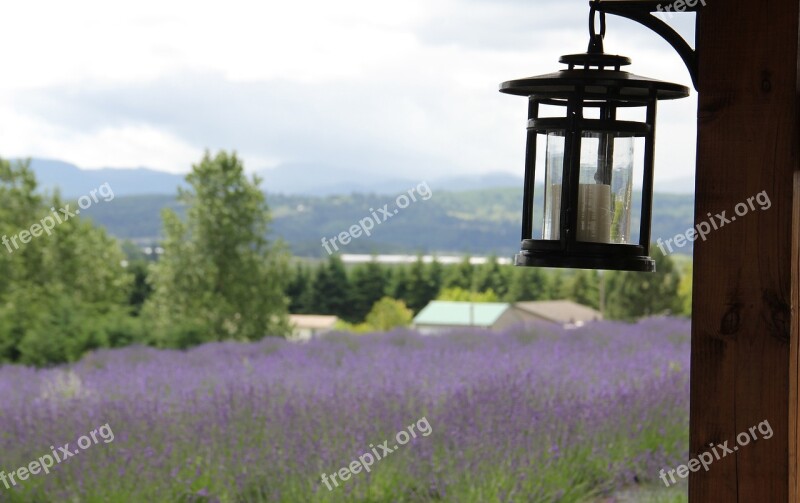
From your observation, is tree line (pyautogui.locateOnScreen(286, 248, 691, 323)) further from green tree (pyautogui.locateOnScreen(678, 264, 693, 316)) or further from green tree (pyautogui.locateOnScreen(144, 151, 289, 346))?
green tree (pyautogui.locateOnScreen(144, 151, 289, 346))

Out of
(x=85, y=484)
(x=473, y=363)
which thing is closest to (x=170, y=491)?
(x=85, y=484)

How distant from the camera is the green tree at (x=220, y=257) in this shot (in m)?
12.7

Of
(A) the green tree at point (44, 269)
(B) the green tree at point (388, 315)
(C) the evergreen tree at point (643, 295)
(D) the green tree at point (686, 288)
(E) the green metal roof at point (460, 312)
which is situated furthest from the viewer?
(E) the green metal roof at point (460, 312)

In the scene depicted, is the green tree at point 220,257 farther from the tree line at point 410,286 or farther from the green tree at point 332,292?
the green tree at point 332,292

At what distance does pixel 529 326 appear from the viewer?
7586mm

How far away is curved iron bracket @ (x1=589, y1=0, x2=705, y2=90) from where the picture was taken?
158 centimetres

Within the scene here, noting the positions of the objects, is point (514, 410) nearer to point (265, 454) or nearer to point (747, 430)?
point (265, 454)

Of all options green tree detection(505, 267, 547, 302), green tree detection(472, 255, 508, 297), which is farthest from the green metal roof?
green tree detection(472, 255, 508, 297)

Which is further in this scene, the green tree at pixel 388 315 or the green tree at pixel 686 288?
the green tree at pixel 388 315

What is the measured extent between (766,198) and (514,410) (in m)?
2.59

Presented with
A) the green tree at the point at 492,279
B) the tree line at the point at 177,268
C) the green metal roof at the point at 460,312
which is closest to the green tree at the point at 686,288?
the tree line at the point at 177,268

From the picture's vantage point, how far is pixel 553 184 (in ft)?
5.56

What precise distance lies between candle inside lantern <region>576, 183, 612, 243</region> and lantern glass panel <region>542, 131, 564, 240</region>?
0.13 feet

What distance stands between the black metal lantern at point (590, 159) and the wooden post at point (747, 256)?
0.16 meters
